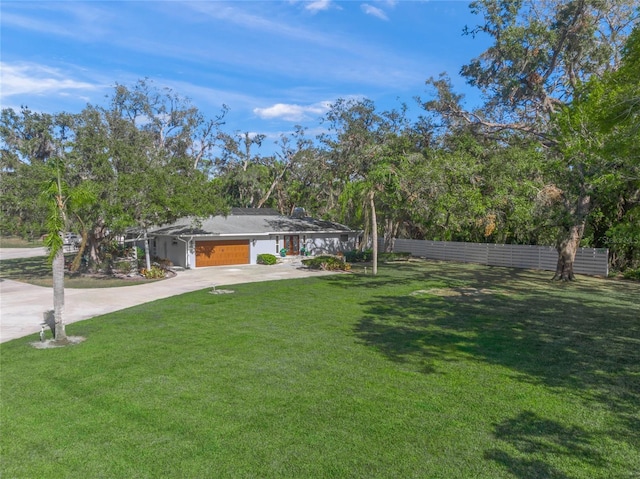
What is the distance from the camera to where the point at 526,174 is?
67.3ft

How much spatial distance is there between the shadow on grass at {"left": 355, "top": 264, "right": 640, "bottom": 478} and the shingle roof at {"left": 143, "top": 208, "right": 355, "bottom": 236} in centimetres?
1376

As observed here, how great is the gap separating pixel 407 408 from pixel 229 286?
13.8 meters

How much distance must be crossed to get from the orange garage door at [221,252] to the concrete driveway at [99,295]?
54.9 inches

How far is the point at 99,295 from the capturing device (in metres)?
17.1

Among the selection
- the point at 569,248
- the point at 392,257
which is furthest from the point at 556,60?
the point at 392,257

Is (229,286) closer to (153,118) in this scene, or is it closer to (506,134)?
(506,134)

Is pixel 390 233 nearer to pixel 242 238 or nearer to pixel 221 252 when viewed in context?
pixel 242 238

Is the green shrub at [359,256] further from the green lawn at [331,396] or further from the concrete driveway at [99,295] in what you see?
the green lawn at [331,396]

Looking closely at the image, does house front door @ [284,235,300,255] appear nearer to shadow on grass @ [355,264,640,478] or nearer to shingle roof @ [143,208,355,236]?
shingle roof @ [143,208,355,236]

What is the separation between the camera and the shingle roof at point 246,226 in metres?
26.8

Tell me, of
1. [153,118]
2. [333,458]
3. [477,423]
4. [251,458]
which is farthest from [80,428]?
[153,118]

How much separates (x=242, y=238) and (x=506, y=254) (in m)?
17.0

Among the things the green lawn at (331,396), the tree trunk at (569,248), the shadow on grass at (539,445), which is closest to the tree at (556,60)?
the tree trunk at (569,248)

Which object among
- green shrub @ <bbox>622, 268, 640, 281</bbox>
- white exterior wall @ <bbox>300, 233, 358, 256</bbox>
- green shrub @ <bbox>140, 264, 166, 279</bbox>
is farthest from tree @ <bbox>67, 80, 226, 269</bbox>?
green shrub @ <bbox>622, 268, 640, 281</bbox>
